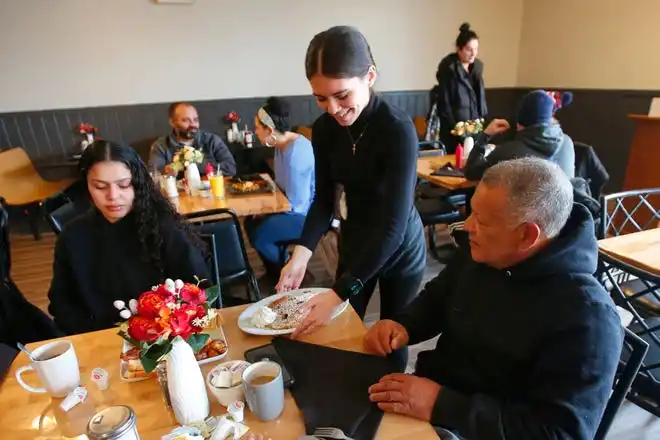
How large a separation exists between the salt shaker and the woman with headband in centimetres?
203

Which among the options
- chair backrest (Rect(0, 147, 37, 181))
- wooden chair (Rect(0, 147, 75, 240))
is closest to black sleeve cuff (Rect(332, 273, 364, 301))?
wooden chair (Rect(0, 147, 75, 240))

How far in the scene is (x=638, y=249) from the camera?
178cm

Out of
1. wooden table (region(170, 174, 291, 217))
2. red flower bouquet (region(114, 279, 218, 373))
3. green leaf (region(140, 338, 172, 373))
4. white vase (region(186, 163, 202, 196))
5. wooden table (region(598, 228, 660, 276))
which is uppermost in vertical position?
red flower bouquet (region(114, 279, 218, 373))

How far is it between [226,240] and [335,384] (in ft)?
4.76

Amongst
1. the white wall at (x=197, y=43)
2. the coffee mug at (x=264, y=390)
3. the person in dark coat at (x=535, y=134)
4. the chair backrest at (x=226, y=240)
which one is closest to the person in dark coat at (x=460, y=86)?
the white wall at (x=197, y=43)

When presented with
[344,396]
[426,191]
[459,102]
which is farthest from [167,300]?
[459,102]

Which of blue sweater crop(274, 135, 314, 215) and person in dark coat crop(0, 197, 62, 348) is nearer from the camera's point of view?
person in dark coat crop(0, 197, 62, 348)

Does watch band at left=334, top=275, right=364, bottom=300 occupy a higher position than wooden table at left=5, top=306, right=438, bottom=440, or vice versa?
watch band at left=334, top=275, right=364, bottom=300

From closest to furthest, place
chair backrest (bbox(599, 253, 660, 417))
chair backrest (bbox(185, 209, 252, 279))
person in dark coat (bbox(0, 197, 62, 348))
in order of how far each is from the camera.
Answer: chair backrest (bbox(599, 253, 660, 417)) → person in dark coat (bbox(0, 197, 62, 348)) → chair backrest (bbox(185, 209, 252, 279))

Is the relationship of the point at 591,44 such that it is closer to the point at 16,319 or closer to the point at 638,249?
the point at 638,249

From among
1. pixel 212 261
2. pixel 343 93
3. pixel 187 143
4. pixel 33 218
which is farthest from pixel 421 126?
pixel 343 93

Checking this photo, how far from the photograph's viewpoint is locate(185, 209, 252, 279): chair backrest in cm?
226

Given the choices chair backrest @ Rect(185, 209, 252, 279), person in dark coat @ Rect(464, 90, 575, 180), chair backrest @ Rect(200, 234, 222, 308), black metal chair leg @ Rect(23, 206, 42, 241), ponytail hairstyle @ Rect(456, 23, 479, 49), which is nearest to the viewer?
chair backrest @ Rect(200, 234, 222, 308)

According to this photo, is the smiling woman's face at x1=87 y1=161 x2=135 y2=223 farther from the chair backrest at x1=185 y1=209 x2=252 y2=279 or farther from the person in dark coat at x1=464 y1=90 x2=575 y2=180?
the person in dark coat at x1=464 y1=90 x2=575 y2=180
